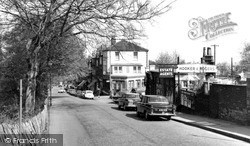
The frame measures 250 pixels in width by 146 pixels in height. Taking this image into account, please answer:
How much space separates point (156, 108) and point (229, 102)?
449cm

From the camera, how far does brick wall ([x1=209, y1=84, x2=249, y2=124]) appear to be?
51.4 feet

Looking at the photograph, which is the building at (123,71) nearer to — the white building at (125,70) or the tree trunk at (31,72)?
the white building at (125,70)

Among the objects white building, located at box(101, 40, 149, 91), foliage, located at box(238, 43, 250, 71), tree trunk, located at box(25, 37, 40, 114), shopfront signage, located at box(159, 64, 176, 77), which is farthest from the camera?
foliage, located at box(238, 43, 250, 71)

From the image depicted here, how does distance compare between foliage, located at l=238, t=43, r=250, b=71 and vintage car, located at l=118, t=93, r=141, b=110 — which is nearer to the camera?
vintage car, located at l=118, t=93, r=141, b=110

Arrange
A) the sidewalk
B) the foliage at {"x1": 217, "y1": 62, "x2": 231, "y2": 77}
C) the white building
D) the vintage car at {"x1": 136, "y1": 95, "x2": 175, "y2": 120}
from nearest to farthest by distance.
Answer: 1. the sidewalk
2. the vintage car at {"x1": 136, "y1": 95, "x2": 175, "y2": 120}
3. the white building
4. the foliage at {"x1": 217, "y1": 62, "x2": 231, "y2": 77}

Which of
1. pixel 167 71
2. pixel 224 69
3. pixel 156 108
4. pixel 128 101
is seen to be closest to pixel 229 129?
pixel 156 108

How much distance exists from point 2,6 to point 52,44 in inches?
227

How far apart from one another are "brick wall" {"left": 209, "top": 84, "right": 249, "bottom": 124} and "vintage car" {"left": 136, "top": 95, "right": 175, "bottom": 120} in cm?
275

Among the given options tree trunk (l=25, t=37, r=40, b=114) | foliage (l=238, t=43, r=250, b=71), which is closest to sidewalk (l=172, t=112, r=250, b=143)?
tree trunk (l=25, t=37, r=40, b=114)

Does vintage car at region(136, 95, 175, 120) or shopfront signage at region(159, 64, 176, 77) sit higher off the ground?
shopfront signage at region(159, 64, 176, 77)

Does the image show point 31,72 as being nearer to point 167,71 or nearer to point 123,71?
point 167,71

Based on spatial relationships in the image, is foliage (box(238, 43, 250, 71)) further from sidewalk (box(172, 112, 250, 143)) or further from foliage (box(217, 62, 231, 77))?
sidewalk (box(172, 112, 250, 143))

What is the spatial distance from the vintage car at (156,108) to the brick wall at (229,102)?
9.03 feet

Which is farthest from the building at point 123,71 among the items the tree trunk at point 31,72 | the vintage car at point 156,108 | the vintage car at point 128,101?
the tree trunk at point 31,72
